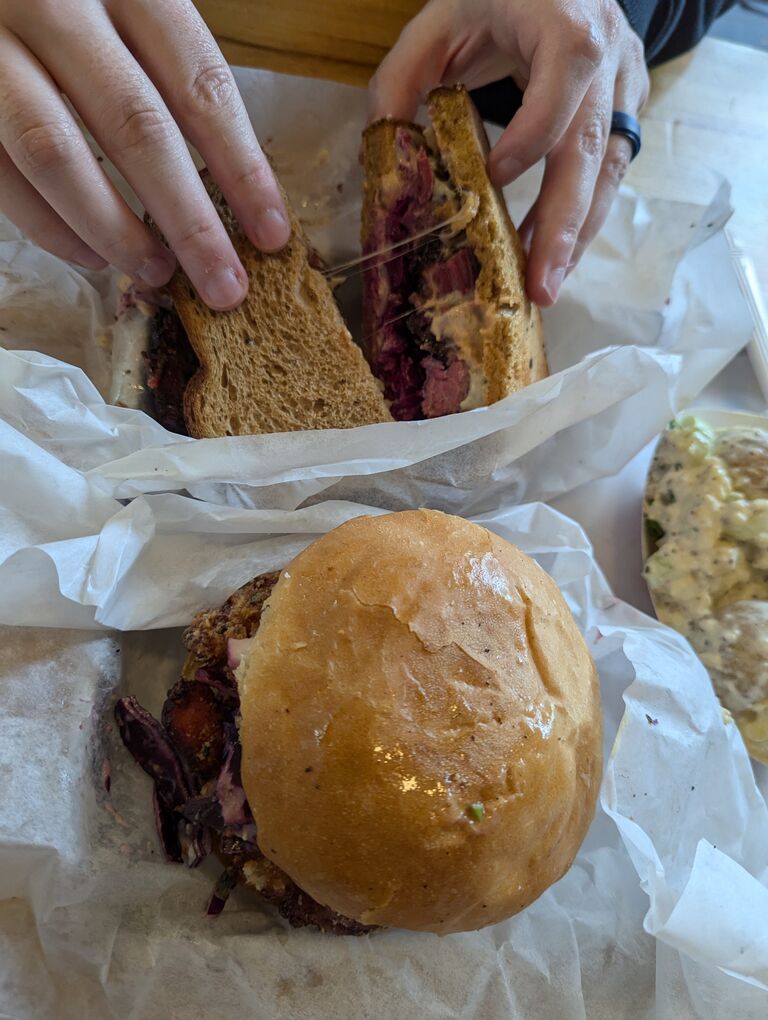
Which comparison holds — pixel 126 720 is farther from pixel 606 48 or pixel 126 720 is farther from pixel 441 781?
pixel 606 48

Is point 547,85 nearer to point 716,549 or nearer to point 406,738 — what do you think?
point 716,549

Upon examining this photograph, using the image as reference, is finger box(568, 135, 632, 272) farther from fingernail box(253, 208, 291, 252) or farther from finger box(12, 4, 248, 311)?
finger box(12, 4, 248, 311)

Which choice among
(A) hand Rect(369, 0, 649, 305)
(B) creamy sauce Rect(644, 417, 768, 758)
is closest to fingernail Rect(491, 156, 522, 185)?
(A) hand Rect(369, 0, 649, 305)

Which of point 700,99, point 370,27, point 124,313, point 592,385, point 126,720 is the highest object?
point 370,27

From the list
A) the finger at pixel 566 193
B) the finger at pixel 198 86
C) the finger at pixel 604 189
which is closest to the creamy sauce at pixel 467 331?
the finger at pixel 566 193

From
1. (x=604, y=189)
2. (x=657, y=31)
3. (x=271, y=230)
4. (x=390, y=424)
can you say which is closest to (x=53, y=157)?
(x=271, y=230)

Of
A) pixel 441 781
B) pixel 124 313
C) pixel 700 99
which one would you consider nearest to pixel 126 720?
pixel 441 781
